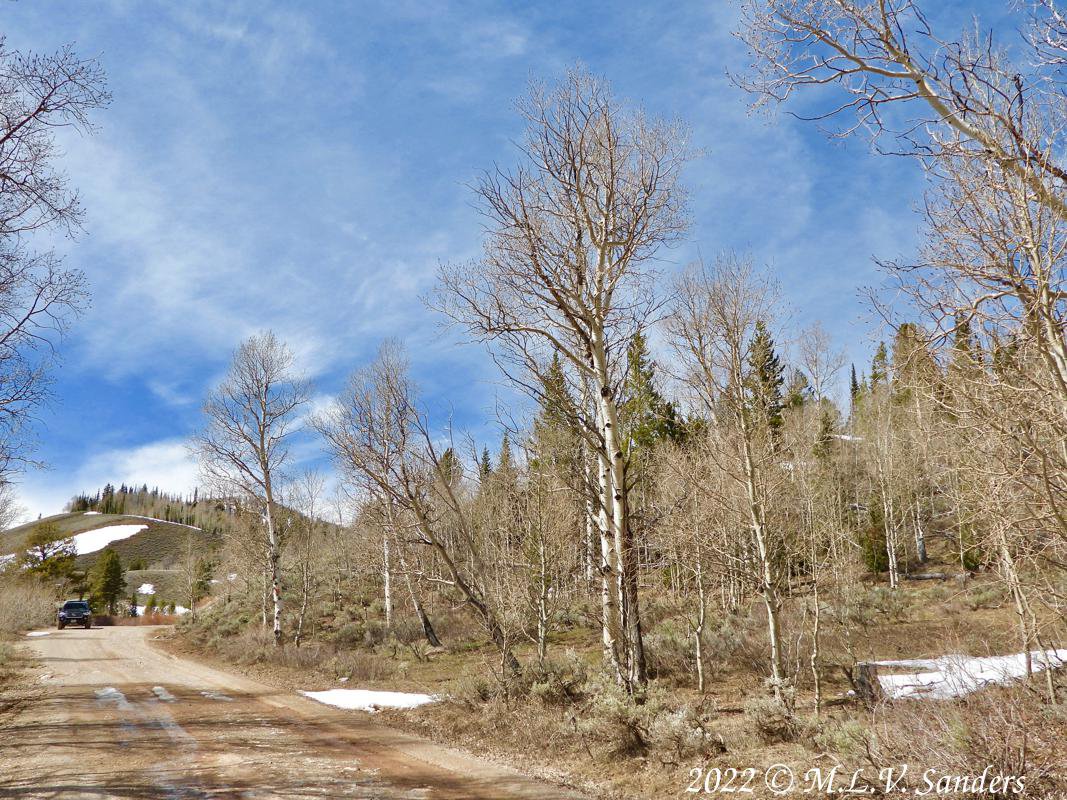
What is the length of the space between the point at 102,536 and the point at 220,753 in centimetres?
12588

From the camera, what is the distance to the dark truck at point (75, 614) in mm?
37812

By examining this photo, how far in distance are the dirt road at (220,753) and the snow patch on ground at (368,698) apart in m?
0.43

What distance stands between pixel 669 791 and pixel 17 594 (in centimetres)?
4547

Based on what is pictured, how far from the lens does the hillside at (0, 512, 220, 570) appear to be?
9769 centimetres

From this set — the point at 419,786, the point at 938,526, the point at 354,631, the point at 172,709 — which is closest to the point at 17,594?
the point at 354,631

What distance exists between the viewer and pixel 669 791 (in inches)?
259

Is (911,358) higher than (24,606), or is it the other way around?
(911,358)

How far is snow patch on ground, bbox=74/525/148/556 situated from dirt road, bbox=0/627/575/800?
351 ft

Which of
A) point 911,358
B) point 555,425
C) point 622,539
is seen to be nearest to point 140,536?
point 555,425

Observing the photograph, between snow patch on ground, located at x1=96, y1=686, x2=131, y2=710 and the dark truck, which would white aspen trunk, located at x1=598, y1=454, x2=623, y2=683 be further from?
the dark truck

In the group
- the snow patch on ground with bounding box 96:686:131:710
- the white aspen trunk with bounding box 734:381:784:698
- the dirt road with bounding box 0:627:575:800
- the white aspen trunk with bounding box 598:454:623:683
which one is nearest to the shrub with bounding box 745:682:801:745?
the white aspen trunk with bounding box 598:454:623:683

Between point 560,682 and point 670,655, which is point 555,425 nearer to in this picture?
point 560,682

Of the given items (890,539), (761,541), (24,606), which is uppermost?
(761,541)

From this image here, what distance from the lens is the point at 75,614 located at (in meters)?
38.2
